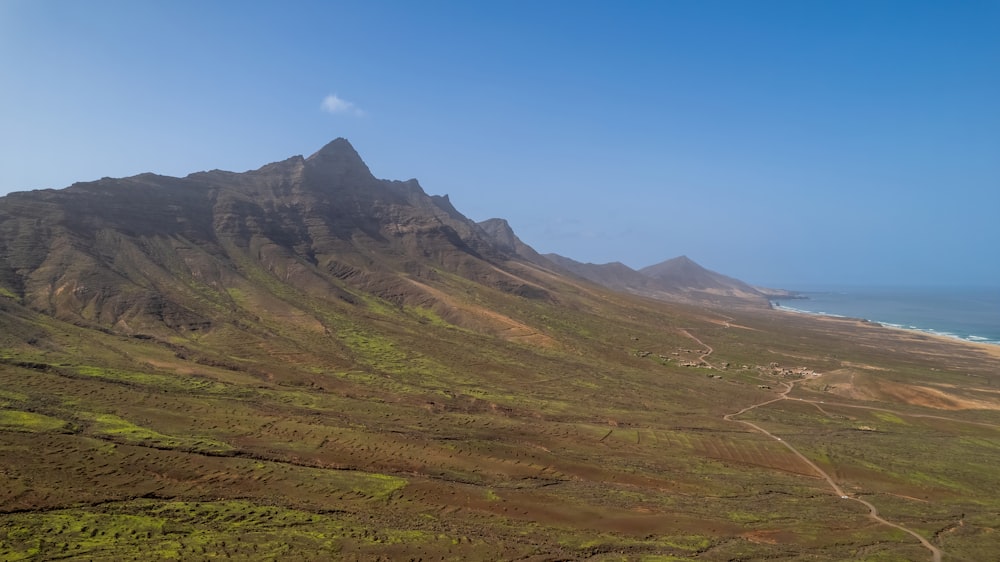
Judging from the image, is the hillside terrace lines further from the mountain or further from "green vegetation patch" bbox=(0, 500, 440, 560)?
"green vegetation patch" bbox=(0, 500, 440, 560)

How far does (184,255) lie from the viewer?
14238 centimetres

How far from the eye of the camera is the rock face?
10631cm

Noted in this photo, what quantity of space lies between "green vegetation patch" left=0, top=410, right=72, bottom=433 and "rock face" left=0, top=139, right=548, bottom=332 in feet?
171

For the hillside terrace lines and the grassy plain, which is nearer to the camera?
the grassy plain

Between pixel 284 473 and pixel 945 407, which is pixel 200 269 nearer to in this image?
pixel 284 473

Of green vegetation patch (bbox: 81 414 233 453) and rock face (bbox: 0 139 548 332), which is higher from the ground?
rock face (bbox: 0 139 548 332)

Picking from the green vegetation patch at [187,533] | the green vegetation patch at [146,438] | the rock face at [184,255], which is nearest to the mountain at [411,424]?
the green vegetation patch at [187,533]

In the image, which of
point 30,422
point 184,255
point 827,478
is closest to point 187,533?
point 30,422

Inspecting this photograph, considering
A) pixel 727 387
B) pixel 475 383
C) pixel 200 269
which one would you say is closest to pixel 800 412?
pixel 727 387

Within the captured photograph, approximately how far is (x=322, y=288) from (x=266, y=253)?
91.7 feet

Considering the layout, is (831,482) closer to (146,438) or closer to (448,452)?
(448,452)

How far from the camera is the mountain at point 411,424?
3844 cm

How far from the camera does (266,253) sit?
160m

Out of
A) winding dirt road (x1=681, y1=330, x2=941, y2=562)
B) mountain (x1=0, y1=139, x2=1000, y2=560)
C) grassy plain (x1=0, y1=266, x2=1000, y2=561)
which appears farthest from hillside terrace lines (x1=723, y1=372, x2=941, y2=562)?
grassy plain (x1=0, y1=266, x2=1000, y2=561)
